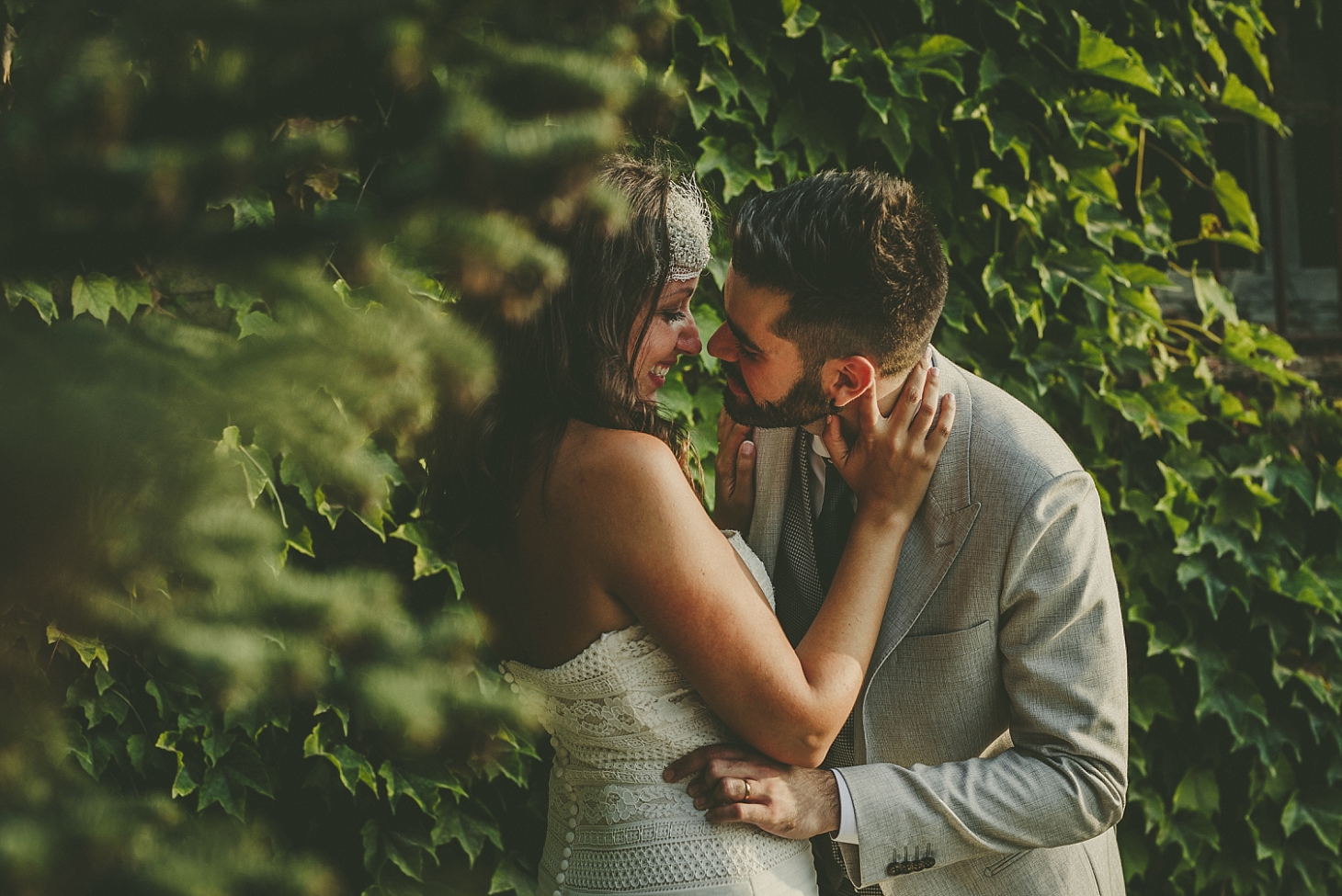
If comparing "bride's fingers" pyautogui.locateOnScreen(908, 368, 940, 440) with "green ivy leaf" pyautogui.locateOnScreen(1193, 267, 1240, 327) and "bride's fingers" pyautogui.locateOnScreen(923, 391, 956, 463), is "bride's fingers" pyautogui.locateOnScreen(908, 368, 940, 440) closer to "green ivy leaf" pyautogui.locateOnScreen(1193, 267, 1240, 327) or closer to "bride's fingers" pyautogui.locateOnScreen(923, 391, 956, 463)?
"bride's fingers" pyautogui.locateOnScreen(923, 391, 956, 463)

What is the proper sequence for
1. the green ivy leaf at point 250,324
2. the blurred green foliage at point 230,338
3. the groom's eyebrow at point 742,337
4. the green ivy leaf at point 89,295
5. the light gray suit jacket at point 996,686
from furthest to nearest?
the groom's eyebrow at point 742,337 < the light gray suit jacket at point 996,686 < the green ivy leaf at point 250,324 < the green ivy leaf at point 89,295 < the blurred green foliage at point 230,338

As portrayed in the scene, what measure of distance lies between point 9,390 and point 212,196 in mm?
189

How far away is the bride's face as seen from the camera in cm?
186

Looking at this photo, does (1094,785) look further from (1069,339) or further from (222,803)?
(222,803)

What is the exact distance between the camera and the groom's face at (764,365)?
2076 mm

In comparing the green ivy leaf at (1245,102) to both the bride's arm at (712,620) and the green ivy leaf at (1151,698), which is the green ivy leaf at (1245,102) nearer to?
the green ivy leaf at (1151,698)

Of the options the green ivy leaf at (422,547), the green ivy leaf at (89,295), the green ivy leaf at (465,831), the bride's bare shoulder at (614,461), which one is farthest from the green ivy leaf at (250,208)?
the green ivy leaf at (465,831)

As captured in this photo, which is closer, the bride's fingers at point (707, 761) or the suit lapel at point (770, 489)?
the bride's fingers at point (707, 761)

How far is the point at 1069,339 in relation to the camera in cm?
316

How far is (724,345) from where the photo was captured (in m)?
2.23

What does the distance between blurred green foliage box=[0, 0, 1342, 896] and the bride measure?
0.54 feet

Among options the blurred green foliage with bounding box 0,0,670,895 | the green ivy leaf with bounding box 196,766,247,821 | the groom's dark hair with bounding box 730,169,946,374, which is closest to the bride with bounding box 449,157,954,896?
the groom's dark hair with bounding box 730,169,946,374

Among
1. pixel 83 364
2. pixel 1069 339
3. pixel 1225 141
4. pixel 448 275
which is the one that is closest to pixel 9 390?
pixel 83 364

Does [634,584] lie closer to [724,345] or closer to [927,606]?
[927,606]
